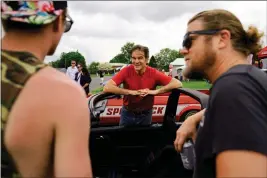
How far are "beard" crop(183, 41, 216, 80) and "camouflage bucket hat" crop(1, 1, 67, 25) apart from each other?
2.62ft

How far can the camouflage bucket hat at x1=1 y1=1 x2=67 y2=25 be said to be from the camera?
144cm

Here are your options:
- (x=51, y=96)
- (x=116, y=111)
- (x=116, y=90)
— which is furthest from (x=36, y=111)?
(x=116, y=111)

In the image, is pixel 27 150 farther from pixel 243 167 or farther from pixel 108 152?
pixel 108 152

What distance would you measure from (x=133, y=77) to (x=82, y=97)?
417 cm

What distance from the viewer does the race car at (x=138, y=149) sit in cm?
441

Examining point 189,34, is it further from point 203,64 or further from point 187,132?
point 187,132

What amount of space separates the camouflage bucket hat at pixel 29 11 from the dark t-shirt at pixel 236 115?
2.42ft

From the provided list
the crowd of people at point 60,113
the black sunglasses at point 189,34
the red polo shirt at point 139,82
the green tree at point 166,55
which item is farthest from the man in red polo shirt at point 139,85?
the green tree at point 166,55

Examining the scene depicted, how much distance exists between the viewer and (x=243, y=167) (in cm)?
148

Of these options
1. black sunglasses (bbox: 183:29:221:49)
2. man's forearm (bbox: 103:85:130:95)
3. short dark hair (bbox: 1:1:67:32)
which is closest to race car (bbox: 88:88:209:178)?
man's forearm (bbox: 103:85:130:95)

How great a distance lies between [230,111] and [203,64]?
46cm

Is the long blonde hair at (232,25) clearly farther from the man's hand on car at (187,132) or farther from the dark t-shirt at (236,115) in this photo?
the man's hand on car at (187,132)

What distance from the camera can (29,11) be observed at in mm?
1438

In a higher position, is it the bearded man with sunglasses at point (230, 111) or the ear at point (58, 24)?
the ear at point (58, 24)
